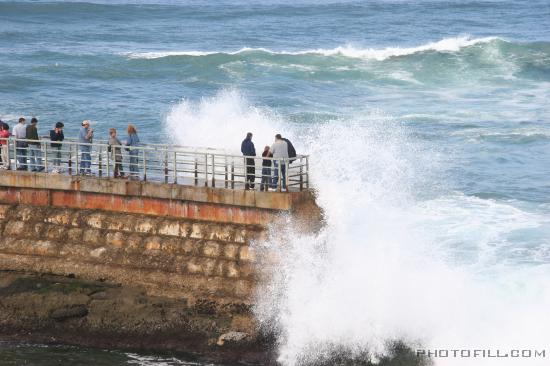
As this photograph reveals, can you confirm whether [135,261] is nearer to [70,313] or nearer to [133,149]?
[70,313]

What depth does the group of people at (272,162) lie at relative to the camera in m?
20.2

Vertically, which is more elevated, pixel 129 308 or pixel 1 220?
pixel 1 220

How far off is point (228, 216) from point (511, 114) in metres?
23.3

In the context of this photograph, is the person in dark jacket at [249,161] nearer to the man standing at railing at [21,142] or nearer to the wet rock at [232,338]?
the wet rock at [232,338]

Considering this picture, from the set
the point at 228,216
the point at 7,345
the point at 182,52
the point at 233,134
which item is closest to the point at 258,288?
the point at 228,216

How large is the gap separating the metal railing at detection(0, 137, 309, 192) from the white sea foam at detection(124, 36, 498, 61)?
102 feet

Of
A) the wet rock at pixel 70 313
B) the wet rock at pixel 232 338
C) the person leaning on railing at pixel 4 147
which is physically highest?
the person leaning on railing at pixel 4 147

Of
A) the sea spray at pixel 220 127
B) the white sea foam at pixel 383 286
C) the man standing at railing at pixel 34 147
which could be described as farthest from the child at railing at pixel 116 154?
the sea spray at pixel 220 127

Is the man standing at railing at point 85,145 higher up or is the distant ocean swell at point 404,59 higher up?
the distant ocean swell at point 404,59

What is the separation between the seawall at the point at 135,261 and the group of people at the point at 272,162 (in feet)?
1.44

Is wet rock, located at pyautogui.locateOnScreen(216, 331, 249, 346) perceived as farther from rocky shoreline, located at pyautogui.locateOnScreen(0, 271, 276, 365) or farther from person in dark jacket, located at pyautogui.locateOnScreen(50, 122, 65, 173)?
person in dark jacket, located at pyautogui.locateOnScreen(50, 122, 65, 173)

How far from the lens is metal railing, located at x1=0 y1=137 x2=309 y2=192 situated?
2041cm

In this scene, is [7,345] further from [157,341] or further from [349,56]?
[349,56]

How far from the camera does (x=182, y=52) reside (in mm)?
56156
